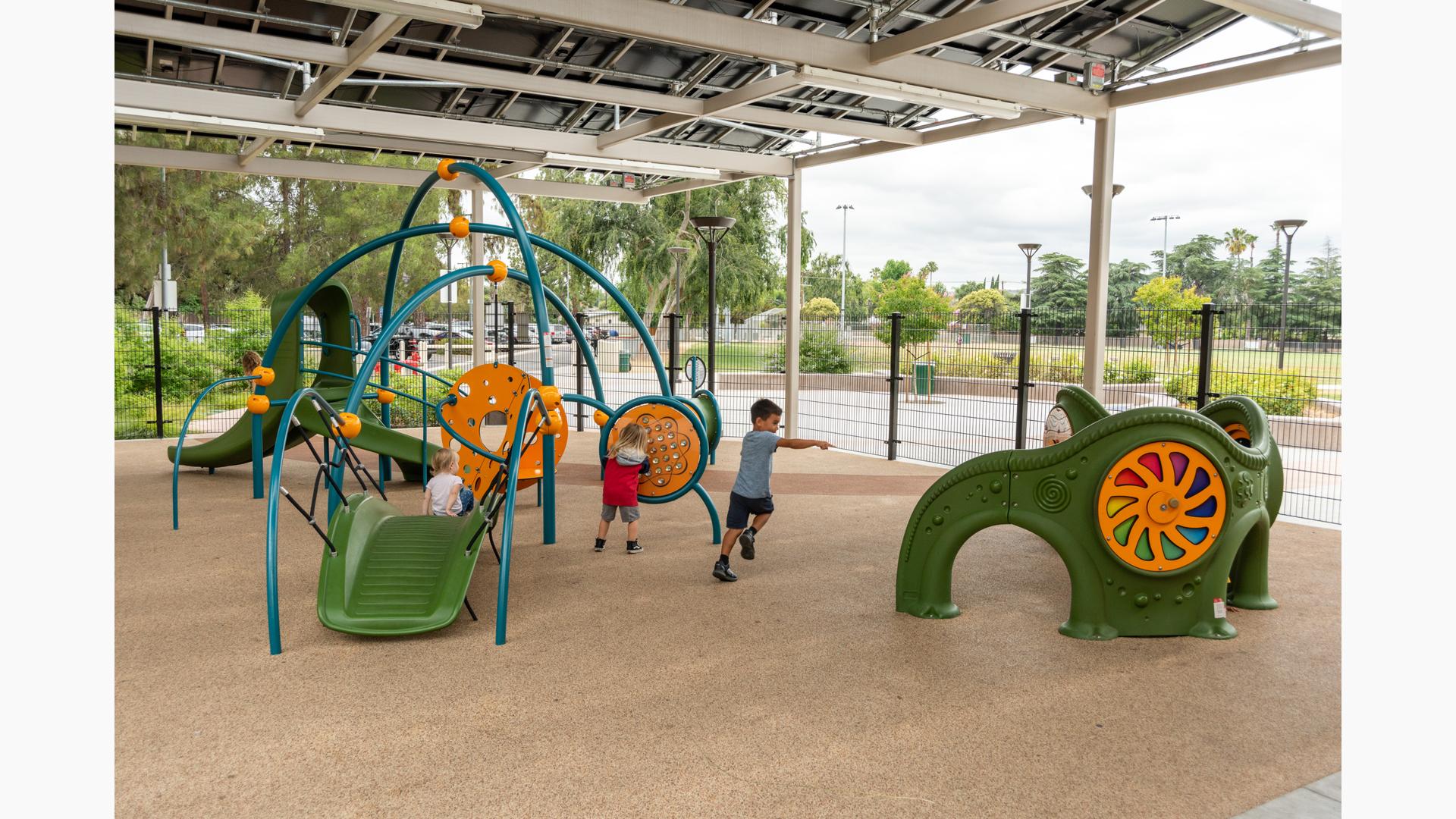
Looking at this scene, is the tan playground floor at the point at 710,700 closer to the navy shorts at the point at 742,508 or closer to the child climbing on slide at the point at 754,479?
the child climbing on slide at the point at 754,479

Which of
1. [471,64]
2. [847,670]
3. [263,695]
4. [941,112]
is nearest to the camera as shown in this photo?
[263,695]

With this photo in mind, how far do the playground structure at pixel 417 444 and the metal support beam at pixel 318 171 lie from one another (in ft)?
8.37

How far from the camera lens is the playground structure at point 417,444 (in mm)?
5305

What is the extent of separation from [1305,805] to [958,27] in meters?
5.58

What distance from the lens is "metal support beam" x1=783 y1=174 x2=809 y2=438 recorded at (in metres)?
12.8

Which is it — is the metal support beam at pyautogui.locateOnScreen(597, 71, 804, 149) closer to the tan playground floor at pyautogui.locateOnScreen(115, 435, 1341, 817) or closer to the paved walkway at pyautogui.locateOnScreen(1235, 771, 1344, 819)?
Answer: the tan playground floor at pyautogui.locateOnScreen(115, 435, 1341, 817)

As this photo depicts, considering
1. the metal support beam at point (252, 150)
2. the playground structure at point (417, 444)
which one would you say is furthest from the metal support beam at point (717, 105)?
the metal support beam at point (252, 150)

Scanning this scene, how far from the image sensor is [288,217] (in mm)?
31594

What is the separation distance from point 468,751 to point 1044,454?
3424mm

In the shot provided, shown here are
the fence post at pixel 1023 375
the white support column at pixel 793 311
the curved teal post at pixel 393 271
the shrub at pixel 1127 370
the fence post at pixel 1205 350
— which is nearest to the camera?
the curved teal post at pixel 393 271

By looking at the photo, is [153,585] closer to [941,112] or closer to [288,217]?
[941,112]

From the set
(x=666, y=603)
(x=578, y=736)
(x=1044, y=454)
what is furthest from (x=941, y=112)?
(x=578, y=736)

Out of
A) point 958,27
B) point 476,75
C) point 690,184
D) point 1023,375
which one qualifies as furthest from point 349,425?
point 690,184

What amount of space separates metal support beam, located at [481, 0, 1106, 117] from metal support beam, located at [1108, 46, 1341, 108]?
31 centimetres
